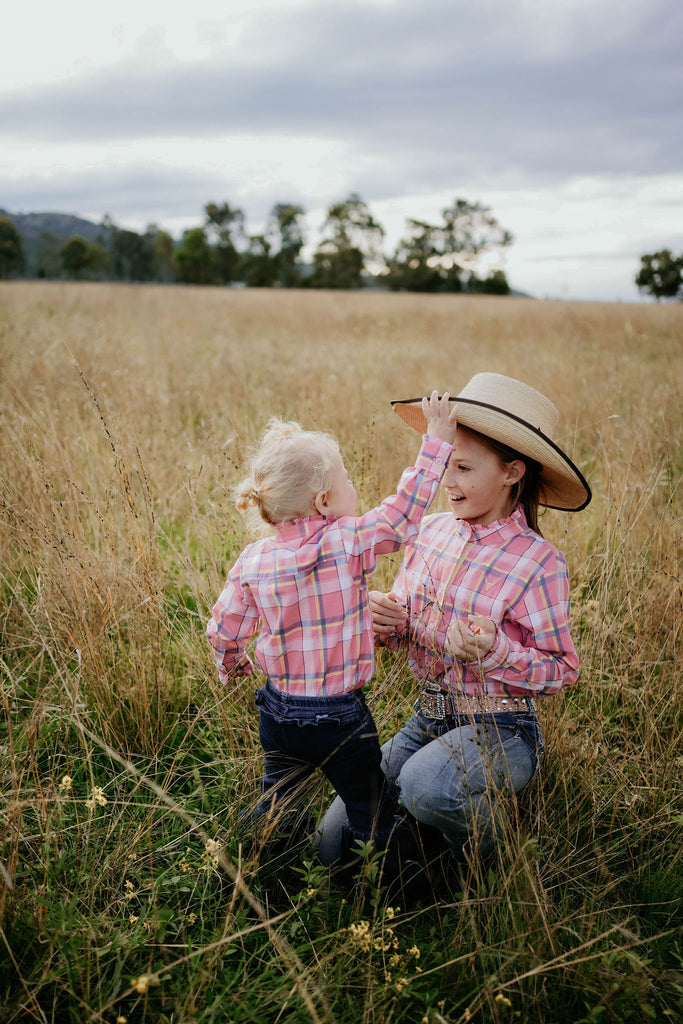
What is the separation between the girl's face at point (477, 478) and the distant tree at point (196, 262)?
69.8 m

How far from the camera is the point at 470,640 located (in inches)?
66.4

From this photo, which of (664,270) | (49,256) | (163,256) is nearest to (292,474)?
(664,270)

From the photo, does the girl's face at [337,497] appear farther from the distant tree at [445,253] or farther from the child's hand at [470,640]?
the distant tree at [445,253]

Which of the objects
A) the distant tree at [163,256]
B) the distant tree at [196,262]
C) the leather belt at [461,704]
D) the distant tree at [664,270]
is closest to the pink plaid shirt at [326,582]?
the leather belt at [461,704]

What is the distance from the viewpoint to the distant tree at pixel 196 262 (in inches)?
2650

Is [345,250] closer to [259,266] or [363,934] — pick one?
[259,266]

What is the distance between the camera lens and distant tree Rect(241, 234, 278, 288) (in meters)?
64.4

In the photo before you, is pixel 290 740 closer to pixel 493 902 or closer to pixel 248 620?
pixel 248 620

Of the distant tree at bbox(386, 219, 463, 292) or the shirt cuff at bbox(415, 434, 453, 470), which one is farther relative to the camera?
the distant tree at bbox(386, 219, 463, 292)

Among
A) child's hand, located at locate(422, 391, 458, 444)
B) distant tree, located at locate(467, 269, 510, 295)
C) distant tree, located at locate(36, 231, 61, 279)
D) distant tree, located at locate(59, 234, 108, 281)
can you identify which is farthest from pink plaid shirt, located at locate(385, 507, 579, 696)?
distant tree, located at locate(36, 231, 61, 279)

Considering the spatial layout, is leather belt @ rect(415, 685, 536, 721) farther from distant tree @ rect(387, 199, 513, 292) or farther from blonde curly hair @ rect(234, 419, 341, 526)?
distant tree @ rect(387, 199, 513, 292)

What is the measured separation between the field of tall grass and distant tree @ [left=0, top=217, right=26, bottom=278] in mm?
77581

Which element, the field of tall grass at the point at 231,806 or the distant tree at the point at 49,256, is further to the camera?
the distant tree at the point at 49,256

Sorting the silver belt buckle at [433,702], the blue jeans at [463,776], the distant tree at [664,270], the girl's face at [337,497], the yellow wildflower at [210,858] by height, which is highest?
the distant tree at [664,270]
